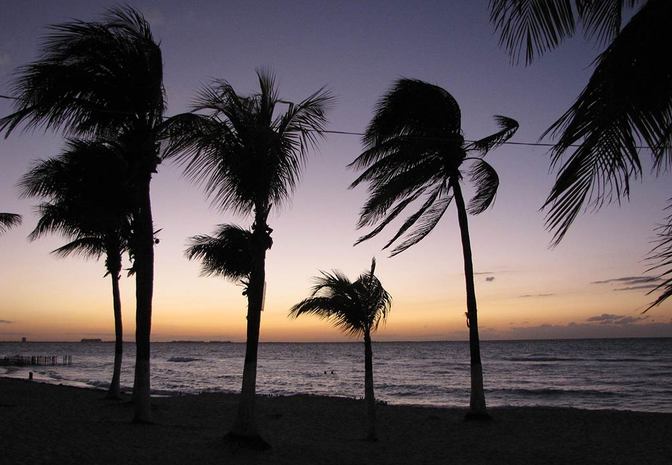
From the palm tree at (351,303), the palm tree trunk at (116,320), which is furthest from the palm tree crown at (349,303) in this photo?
the palm tree trunk at (116,320)

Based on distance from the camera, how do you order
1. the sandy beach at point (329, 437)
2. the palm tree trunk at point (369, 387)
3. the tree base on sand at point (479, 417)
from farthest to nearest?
the tree base on sand at point (479, 417), the palm tree trunk at point (369, 387), the sandy beach at point (329, 437)

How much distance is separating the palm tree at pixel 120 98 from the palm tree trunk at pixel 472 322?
8753mm

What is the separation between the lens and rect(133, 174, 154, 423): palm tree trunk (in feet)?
40.7

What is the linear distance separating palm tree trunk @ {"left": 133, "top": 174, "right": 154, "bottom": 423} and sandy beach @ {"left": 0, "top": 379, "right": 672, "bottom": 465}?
0.70 metres

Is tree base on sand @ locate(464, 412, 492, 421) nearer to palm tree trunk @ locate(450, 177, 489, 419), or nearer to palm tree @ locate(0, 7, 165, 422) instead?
palm tree trunk @ locate(450, 177, 489, 419)

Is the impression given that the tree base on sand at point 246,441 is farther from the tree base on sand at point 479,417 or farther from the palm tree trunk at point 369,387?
the tree base on sand at point 479,417

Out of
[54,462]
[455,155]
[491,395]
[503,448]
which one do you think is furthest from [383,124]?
[491,395]

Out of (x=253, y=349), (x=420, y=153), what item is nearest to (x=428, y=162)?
(x=420, y=153)

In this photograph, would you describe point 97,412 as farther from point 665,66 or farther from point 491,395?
point 491,395

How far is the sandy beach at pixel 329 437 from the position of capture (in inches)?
387

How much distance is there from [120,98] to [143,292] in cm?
458

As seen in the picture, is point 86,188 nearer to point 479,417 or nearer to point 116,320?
point 116,320

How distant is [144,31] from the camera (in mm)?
11664

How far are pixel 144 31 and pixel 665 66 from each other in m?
11.6
